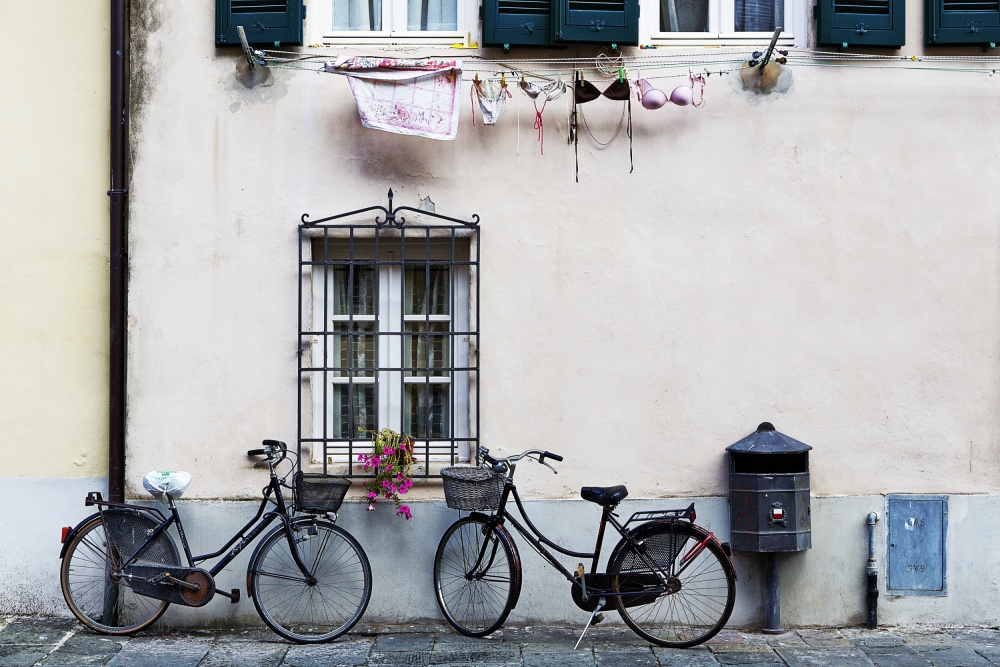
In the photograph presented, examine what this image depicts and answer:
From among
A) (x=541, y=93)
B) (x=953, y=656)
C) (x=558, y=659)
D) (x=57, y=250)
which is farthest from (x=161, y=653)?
(x=953, y=656)

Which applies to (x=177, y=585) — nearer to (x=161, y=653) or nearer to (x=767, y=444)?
(x=161, y=653)

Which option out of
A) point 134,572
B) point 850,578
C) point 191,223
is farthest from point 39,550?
point 850,578

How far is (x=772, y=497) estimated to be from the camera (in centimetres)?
635

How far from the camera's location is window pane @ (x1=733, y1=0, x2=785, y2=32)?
698 cm

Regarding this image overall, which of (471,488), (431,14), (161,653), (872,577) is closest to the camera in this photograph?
(161,653)

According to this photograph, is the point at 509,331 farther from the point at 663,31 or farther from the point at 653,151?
the point at 663,31

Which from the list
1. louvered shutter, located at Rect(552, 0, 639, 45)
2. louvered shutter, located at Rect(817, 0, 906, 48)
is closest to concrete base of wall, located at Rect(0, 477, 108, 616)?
louvered shutter, located at Rect(552, 0, 639, 45)

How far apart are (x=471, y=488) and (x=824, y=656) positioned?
7.47ft

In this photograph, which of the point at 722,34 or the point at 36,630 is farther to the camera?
the point at 722,34

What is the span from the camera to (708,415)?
6.67m

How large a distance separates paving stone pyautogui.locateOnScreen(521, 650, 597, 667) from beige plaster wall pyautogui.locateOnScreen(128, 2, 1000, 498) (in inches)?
41.6

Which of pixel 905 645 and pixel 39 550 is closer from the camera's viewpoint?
pixel 905 645

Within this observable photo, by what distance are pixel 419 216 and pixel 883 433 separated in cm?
332

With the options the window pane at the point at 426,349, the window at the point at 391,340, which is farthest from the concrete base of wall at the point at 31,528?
the window pane at the point at 426,349
